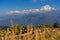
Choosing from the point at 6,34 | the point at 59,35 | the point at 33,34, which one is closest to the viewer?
the point at 6,34

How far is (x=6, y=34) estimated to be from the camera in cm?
716

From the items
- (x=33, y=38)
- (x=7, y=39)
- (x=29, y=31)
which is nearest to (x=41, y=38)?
(x=33, y=38)

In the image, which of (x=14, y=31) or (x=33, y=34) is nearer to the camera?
(x=14, y=31)

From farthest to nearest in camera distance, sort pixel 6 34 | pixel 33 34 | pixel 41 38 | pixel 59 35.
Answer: pixel 59 35
pixel 41 38
pixel 33 34
pixel 6 34

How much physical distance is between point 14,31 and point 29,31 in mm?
525

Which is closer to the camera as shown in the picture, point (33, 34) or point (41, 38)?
point (33, 34)

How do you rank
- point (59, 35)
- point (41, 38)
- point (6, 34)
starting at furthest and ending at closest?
point (59, 35)
point (41, 38)
point (6, 34)

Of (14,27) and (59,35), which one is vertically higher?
(14,27)

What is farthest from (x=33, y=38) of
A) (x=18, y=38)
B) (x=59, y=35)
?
(x=59, y=35)

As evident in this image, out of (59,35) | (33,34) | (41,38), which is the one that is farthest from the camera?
(59,35)

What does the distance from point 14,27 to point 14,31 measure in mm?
152

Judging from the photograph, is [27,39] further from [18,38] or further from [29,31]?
[18,38]

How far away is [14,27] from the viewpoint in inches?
289

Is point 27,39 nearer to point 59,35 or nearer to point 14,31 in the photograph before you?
point 14,31
